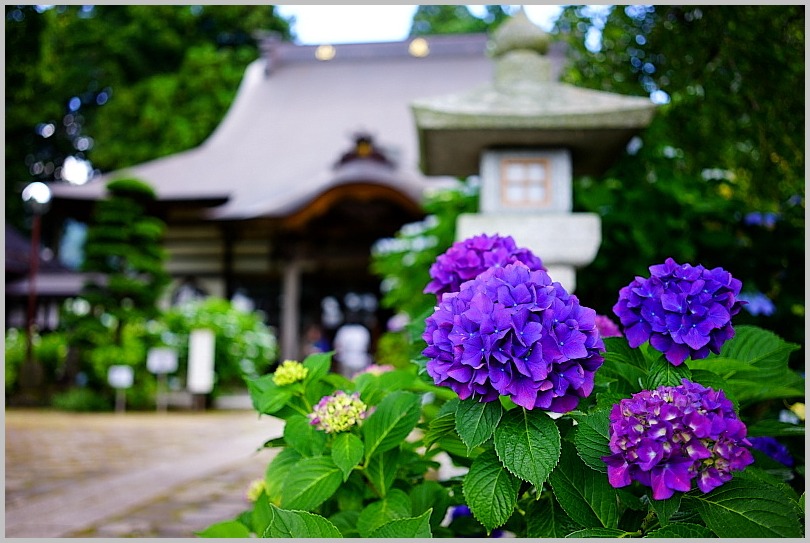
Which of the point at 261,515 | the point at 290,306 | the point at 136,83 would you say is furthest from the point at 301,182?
the point at 261,515

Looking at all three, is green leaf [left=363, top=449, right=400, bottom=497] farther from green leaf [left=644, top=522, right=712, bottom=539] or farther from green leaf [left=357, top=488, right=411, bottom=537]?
green leaf [left=644, top=522, right=712, bottom=539]

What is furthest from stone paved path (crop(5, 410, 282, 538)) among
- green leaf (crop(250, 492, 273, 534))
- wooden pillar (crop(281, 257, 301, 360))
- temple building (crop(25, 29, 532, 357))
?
temple building (crop(25, 29, 532, 357))

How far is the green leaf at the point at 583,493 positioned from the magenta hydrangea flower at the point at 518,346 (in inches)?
5.1

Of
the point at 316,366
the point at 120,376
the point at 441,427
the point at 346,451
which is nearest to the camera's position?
the point at 441,427

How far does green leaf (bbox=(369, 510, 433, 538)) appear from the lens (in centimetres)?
111

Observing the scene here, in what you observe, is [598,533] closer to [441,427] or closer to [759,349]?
[441,427]

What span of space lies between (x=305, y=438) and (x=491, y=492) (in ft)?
1.53

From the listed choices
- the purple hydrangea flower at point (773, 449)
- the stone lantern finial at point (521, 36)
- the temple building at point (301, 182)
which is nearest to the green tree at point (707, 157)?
the stone lantern finial at point (521, 36)

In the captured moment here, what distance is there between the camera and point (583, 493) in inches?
46.4

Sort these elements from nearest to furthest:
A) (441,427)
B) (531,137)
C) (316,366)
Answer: (441,427) → (316,366) → (531,137)

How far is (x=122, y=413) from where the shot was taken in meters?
9.37

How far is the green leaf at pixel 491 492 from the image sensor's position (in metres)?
1.11

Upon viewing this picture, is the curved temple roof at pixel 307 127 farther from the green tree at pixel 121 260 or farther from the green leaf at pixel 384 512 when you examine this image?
the green leaf at pixel 384 512

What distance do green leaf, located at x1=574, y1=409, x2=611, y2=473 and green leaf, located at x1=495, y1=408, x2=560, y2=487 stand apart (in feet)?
0.16
